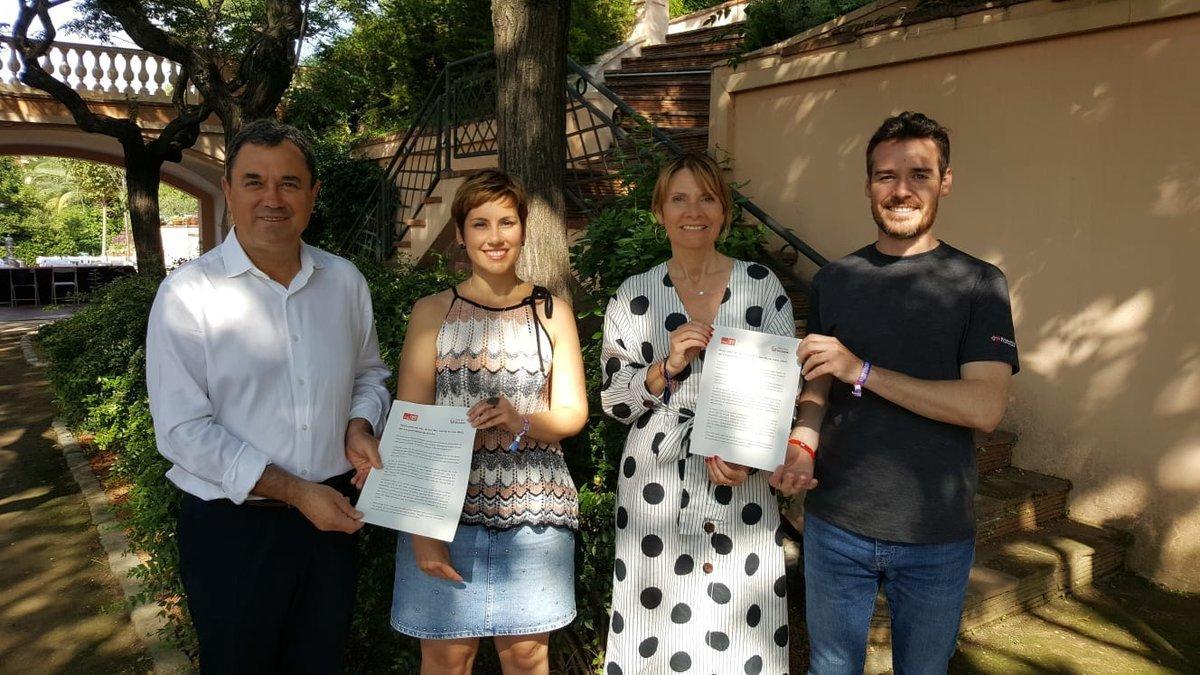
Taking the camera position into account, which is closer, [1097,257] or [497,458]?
[497,458]

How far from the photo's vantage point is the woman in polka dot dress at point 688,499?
7.89 feet

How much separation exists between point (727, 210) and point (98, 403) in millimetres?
6362

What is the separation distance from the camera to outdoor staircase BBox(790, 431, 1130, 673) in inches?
156

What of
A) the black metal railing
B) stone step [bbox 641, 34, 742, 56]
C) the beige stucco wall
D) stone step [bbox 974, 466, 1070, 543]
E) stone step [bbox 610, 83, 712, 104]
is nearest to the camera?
the beige stucco wall

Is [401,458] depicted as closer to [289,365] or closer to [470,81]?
[289,365]

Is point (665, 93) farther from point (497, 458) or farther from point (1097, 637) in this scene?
point (497, 458)

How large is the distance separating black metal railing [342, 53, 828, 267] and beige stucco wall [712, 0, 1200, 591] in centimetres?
119

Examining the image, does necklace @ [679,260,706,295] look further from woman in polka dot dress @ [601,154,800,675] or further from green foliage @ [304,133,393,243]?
green foliage @ [304,133,393,243]

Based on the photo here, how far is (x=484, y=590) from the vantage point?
232 centimetres

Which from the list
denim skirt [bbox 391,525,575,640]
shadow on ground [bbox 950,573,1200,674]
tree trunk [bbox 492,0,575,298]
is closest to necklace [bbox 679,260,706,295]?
denim skirt [bbox 391,525,575,640]

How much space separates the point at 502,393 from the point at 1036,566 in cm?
337

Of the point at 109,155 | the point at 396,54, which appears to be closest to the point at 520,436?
the point at 396,54

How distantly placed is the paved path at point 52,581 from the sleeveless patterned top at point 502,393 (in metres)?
2.49

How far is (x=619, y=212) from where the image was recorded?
4.79 metres
